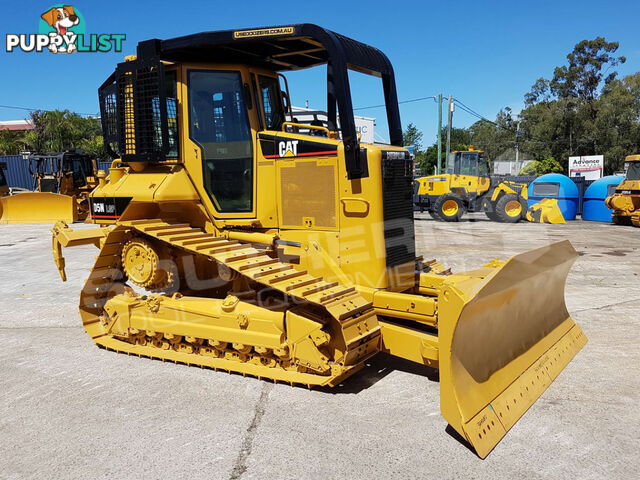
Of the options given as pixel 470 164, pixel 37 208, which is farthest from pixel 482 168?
pixel 37 208

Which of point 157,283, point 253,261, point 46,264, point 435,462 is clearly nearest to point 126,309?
point 157,283

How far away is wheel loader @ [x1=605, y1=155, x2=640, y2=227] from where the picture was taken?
18297 millimetres

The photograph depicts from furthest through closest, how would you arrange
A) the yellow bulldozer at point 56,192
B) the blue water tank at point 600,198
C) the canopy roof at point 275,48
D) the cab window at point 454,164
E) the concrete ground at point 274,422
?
the blue water tank at point 600,198
the cab window at point 454,164
the yellow bulldozer at point 56,192
the canopy roof at point 275,48
the concrete ground at point 274,422

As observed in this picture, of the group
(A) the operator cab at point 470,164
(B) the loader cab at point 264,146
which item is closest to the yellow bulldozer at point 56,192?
(B) the loader cab at point 264,146

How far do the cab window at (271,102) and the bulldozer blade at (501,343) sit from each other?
113 inches

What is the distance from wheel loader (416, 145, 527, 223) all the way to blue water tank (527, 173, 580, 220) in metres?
2.17

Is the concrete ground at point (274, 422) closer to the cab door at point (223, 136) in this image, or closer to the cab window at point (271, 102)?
the cab door at point (223, 136)

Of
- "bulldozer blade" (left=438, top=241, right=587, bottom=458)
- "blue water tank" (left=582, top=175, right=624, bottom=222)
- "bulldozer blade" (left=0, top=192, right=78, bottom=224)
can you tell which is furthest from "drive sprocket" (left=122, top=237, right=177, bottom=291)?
"blue water tank" (left=582, top=175, right=624, bottom=222)

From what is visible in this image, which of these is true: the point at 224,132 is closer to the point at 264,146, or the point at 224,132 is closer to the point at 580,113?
the point at 264,146

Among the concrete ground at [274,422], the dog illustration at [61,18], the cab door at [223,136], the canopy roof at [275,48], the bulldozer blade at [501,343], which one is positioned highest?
the dog illustration at [61,18]

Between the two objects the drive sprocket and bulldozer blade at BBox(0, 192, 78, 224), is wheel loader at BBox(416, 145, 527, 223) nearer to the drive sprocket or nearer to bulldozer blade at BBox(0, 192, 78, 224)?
bulldozer blade at BBox(0, 192, 78, 224)

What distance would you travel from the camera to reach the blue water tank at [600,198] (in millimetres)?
20906

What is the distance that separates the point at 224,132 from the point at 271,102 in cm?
74

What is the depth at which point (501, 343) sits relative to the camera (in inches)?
162
